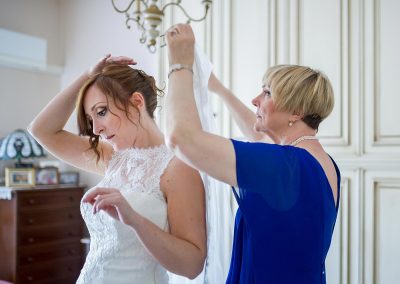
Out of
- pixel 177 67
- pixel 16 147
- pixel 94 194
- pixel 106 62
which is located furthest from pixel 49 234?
pixel 177 67

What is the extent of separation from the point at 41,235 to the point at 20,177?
18.6 inches

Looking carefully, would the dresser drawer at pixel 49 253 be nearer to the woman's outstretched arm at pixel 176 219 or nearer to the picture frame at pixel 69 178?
the picture frame at pixel 69 178

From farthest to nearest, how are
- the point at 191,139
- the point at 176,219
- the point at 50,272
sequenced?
the point at 50,272, the point at 176,219, the point at 191,139

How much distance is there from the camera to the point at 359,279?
2252 millimetres

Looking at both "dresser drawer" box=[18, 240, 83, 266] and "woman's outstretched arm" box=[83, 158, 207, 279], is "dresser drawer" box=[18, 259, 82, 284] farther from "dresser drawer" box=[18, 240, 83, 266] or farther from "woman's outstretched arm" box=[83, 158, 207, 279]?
"woman's outstretched arm" box=[83, 158, 207, 279]

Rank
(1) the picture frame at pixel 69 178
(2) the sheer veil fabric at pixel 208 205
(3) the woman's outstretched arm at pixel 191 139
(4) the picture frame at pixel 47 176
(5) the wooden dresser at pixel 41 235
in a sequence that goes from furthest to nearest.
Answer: (1) the picture frame at pixel 69 178, (4) the picture frame at pixel 47 176, (5) the wooden dresser at pixel 41 235, (2) the sheer veil fabric at pixel 208 205, (3) the woman's outstretched arm at pixel 191 139

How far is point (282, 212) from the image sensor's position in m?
0.95

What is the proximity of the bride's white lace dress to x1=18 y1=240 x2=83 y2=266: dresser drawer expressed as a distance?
6.96 ft

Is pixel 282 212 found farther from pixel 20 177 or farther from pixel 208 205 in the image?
pixel 20 177

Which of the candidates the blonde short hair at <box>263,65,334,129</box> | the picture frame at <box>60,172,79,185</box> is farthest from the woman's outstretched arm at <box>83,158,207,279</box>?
the picture frame at <box>60,172,79,185</box>

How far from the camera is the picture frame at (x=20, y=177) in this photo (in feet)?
10.6

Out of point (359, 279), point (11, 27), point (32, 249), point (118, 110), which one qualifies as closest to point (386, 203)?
point (359, 279)

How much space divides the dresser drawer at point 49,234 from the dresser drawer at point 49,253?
0.17ft

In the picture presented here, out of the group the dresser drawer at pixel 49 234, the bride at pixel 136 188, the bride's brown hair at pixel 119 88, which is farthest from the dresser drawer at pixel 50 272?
the bride's brown hair at pixel 119 88
